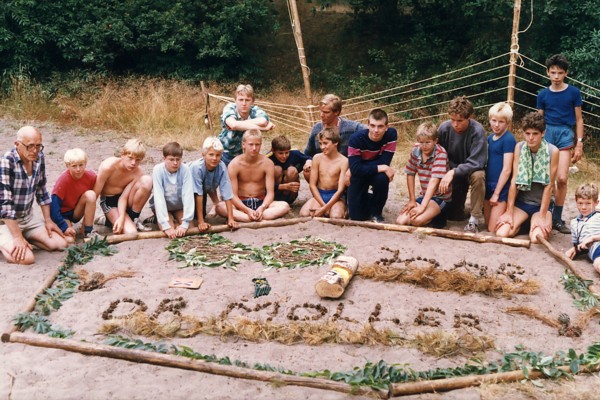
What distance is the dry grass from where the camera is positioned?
531 cm

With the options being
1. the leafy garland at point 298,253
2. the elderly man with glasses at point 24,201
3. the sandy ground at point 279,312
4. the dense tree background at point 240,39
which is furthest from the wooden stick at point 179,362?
the dense tree background at point 240,39

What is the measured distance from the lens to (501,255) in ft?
19.8

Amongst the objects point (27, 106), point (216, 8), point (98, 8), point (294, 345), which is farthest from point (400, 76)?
point (294, 345)

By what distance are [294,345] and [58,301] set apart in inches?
76.0

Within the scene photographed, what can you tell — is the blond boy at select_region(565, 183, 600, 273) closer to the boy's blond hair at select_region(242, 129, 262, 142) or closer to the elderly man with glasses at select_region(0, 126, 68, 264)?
the boy's blond hair at select_region(242, 129, 262, 142)

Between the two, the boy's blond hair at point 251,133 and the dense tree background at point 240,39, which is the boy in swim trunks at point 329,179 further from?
the dense tree background at point 240,39

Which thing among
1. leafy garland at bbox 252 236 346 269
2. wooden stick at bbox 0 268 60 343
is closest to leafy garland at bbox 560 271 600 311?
leafy garland at bbox 252 236 346 269

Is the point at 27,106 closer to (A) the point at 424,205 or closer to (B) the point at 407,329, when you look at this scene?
(A) the point at 424,205

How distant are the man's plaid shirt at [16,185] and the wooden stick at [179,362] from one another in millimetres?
1631

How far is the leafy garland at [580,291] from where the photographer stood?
5.07 m

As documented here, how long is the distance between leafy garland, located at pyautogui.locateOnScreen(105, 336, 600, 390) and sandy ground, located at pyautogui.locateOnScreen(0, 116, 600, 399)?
109mm

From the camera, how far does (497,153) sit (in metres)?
6.66

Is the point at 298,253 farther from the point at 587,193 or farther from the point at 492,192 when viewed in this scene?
the point at 587,193

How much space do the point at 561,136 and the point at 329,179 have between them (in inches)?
94.6
